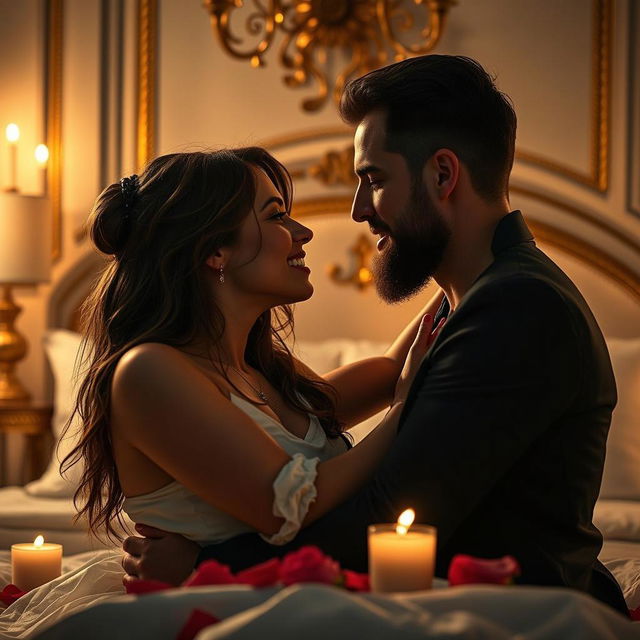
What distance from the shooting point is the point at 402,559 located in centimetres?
133

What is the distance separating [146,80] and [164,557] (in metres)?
2.73

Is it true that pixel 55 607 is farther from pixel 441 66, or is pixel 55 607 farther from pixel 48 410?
pixel 48 410

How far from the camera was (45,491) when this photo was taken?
11.4ft

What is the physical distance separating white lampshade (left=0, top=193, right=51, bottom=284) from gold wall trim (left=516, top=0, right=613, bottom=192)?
74.1 inches

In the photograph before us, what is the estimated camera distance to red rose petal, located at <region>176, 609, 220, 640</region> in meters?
1.19

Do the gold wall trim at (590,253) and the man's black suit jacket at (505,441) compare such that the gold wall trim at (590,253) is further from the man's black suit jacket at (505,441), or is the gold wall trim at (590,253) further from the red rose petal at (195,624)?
the red rose petal at (195,624)

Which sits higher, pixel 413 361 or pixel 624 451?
pixel 413 361

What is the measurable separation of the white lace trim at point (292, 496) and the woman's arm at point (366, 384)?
567 mm

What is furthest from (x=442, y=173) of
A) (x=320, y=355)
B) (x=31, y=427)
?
(x=31, y=427)

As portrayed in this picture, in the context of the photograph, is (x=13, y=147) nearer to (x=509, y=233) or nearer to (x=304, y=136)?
(x=304, y=136)

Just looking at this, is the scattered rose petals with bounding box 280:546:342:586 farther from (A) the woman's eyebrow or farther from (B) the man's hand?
(A) the woman's eyebrow

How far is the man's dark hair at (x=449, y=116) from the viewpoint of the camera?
6.21 feet

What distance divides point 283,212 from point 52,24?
2608 mm

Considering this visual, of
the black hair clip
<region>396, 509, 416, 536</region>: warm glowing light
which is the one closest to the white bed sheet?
<region>396, 509, 416, 536</region>: warm glowing light
